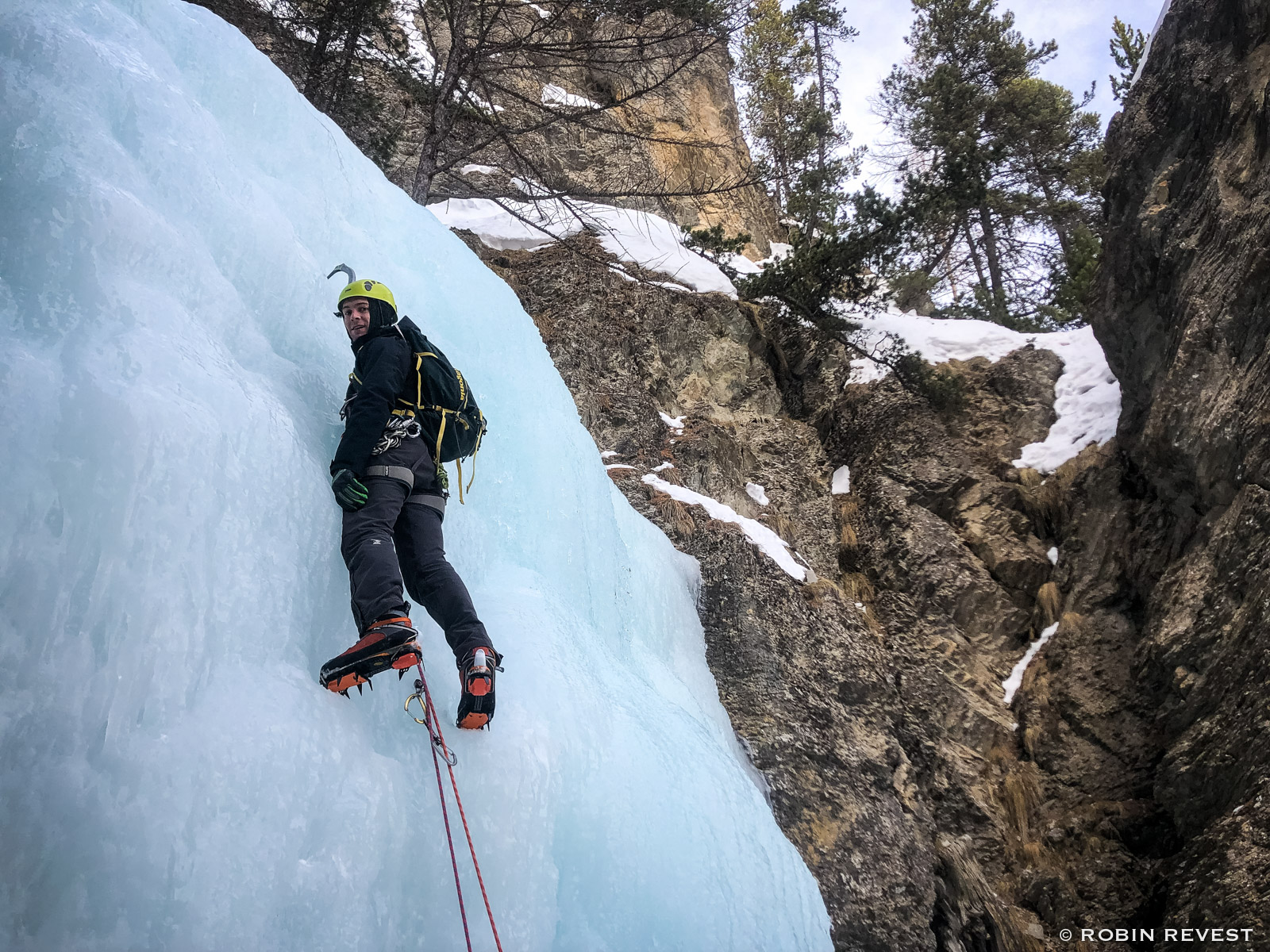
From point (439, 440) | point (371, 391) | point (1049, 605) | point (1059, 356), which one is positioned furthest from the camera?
point (1059, 356)

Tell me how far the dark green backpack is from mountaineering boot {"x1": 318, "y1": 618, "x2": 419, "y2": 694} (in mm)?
835

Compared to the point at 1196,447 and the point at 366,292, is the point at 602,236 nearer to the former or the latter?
the point at 1196,447

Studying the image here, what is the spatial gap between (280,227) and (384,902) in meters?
2.50

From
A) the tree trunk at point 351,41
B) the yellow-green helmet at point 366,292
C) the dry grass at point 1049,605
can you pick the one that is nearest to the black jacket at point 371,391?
the yellow-green helmet at point 366,292

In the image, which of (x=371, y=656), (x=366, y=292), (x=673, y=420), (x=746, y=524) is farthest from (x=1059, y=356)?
(x=371, y=656)

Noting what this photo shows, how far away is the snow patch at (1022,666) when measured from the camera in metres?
8.08

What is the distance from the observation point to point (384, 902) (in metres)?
2.17

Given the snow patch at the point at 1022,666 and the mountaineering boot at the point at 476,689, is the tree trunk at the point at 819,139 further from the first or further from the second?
the mountaineering boot at the point at 476,689

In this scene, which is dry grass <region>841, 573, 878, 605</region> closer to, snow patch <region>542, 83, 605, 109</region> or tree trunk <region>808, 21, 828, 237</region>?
tree trunk <region>808, 21, 828, 237</region>

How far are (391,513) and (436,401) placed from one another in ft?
1.75

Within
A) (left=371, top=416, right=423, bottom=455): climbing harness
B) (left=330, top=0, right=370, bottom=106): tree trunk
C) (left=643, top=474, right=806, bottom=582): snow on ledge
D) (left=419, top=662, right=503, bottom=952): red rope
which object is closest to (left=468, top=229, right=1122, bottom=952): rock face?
(left=643, top=474, right=806, bottom=582): snow on ledge

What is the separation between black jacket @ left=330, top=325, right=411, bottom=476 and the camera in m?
2.64

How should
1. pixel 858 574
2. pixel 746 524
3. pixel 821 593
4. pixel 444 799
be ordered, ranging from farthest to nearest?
pixel 858 574 → pixel 746 524 → pixel 821 593 → pixel 444 799

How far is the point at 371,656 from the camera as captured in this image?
2.24 metres
